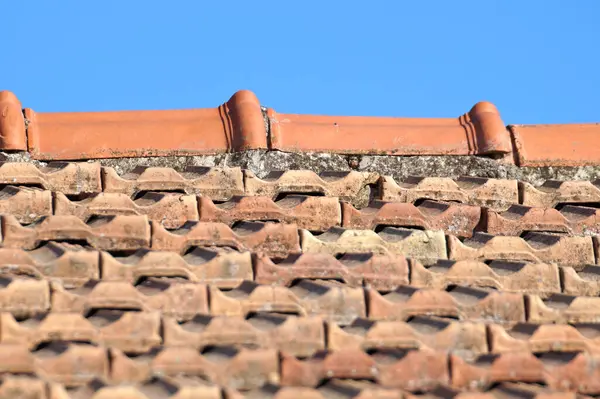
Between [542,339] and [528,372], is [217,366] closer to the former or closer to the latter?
[528,372]

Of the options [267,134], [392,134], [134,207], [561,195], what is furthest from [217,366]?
[392,134]

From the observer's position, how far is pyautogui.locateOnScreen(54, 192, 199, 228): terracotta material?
16.8 ft

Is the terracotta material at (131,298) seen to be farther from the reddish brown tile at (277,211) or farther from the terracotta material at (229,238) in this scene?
the reddish brown tile at (277,211)

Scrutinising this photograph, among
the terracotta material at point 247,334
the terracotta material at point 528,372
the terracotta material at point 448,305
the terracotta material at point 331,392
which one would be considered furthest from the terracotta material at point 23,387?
the terracotta material at point 448,305

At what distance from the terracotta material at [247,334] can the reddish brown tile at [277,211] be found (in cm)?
122

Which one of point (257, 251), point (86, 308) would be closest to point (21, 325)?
point (86, 308)

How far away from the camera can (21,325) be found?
3877 mm

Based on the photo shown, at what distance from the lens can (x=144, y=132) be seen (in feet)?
20.5

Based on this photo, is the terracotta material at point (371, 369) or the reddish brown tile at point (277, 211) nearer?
the terracotta material at point (371, 369)

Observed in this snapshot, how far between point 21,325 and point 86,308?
0.27 meters

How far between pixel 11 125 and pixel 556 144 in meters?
2.89

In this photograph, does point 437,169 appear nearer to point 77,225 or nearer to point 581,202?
point 581,202

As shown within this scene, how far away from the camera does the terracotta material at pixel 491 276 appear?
4.84 meters

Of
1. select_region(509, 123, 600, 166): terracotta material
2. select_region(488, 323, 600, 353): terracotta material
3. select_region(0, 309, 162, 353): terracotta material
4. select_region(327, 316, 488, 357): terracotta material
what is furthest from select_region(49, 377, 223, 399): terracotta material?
select_region(509, 123, 600, 166): terracotta material
